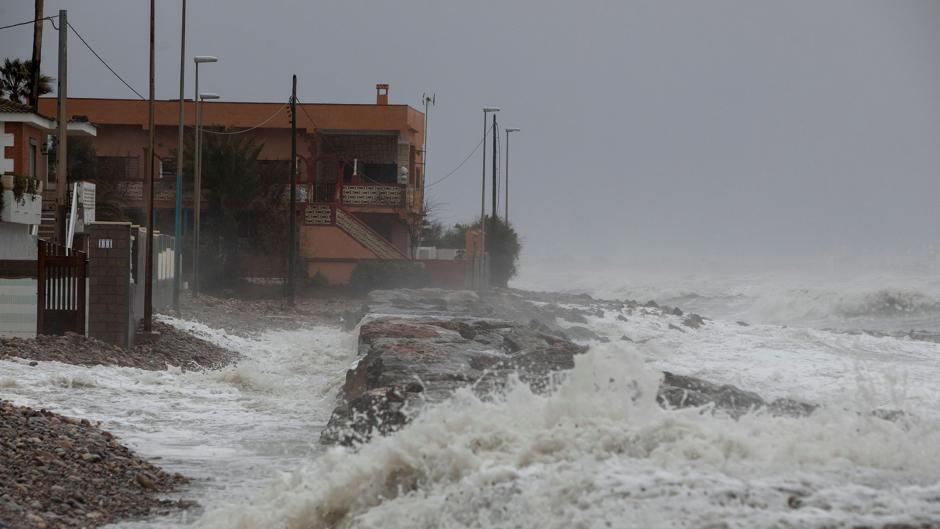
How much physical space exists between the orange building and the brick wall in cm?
3066

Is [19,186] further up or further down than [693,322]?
further up

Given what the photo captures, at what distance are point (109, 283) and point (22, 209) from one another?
12382 mm

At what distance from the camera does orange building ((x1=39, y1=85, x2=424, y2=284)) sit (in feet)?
168

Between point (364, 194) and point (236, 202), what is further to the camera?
point (364, 194)

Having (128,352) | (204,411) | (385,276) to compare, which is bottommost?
(204,411)

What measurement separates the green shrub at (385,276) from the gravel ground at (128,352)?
81.5 ft

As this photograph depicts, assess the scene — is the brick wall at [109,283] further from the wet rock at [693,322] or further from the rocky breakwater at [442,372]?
the wet rock at [693,322]

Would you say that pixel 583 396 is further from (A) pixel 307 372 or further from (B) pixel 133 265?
(B) pixel 133 265

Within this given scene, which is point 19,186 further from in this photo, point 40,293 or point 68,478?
point 68,478

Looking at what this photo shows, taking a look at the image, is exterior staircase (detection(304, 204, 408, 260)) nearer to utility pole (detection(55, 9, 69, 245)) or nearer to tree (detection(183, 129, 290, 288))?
tree (detection(183, 129, 290, 288))

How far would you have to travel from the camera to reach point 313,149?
52.7m

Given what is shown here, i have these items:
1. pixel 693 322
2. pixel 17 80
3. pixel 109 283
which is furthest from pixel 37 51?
pixel 109 283

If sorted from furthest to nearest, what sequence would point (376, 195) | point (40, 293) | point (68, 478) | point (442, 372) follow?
point (376, 195), point (40, 293), point (442, 372), point (68, 478)

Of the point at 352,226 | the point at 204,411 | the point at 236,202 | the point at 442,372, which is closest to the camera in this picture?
the point at 442,372
